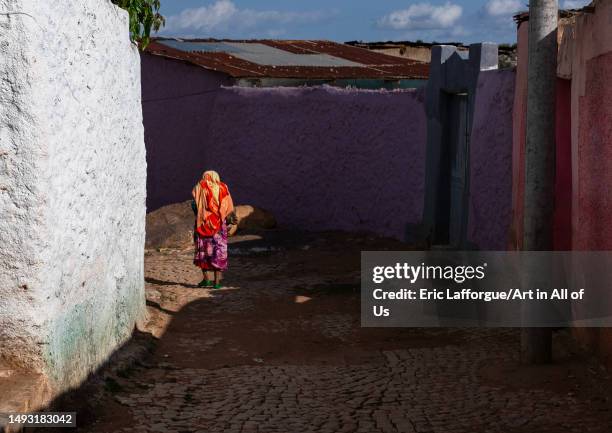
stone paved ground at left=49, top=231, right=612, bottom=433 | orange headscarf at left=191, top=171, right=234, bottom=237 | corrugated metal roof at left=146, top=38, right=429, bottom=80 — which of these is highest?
corrugated metal roof at left=146, top=38, right=429, bottom=80

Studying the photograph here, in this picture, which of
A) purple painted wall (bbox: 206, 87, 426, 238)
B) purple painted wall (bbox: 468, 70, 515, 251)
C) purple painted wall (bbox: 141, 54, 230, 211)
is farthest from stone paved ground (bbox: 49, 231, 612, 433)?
purple painted wall (bbox: 141, 54, 230, 211)

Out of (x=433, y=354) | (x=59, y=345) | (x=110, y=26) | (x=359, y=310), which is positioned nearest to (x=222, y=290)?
Answer: (x=359, y=310)

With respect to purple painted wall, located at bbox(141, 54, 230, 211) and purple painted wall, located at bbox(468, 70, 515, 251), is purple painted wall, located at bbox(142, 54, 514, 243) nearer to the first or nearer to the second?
purple painted wall, located at bbox(141, 54, 230, 211)

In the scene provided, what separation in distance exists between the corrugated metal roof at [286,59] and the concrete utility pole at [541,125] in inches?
392

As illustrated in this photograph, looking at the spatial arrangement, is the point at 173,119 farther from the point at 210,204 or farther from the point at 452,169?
the point at 210,204

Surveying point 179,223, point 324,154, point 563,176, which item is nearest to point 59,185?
point 563,176

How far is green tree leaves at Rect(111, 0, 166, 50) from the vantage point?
8773 millimetres

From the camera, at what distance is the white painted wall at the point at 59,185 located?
5.48 metres

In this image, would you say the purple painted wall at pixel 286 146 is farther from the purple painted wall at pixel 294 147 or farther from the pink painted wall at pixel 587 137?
the pink painted wall at pixel 587 137

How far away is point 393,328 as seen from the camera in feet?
30.4

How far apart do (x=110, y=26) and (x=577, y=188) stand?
140 inches

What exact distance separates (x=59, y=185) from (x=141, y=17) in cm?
353

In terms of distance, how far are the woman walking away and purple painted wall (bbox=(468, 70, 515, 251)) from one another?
2.63 metres

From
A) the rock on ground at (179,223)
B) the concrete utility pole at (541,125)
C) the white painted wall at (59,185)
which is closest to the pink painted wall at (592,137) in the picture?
the concrete utility pole at (541,125)
